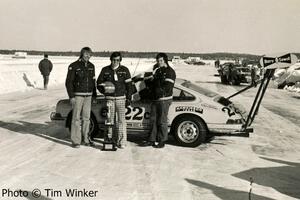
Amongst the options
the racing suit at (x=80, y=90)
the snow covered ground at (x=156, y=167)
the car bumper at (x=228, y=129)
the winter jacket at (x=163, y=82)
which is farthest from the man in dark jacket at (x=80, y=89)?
the car bumper at (x=228, y=129)

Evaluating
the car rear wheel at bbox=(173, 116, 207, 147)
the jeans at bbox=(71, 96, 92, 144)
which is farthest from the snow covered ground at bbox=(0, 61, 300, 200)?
the jeans at bbox=(71, 96, 92, 144)

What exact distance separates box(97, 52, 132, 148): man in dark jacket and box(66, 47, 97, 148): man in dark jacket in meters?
0.25

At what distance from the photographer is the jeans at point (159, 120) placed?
32.9 ft

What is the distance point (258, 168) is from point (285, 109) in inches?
457

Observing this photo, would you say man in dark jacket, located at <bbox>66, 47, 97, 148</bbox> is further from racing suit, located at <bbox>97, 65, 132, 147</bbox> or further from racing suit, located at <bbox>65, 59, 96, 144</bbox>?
racing suit, located at <bbox>97, 65, 132, 147</bbox>

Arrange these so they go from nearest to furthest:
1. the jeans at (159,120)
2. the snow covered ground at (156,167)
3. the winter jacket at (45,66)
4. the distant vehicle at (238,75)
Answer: the snow covered ground at (156,167)
the jeans at (159,120)
the winter jacket at (45,66)
the distant vehicle at (238,75)

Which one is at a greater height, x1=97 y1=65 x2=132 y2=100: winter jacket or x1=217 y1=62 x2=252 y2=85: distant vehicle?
x1=97 y1=65 x2=132 y2=100: winter jacket

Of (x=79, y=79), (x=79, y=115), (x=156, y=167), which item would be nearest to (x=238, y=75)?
(x=79, y=115)

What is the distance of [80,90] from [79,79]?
22 centimetres

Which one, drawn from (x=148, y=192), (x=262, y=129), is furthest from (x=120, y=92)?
(x=262, y=129)

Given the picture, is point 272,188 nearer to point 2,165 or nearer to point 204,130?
point 204,130

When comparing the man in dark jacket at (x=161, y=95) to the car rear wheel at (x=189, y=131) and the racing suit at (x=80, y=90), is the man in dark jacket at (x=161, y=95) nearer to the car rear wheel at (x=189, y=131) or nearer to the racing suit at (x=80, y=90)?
the car rear wheel at (x=189, y=131)

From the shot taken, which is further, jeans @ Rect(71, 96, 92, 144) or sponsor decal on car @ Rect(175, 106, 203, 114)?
sponsor decal on car @ Rect(175, 106, 203, 114)

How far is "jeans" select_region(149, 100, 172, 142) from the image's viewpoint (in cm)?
1002
